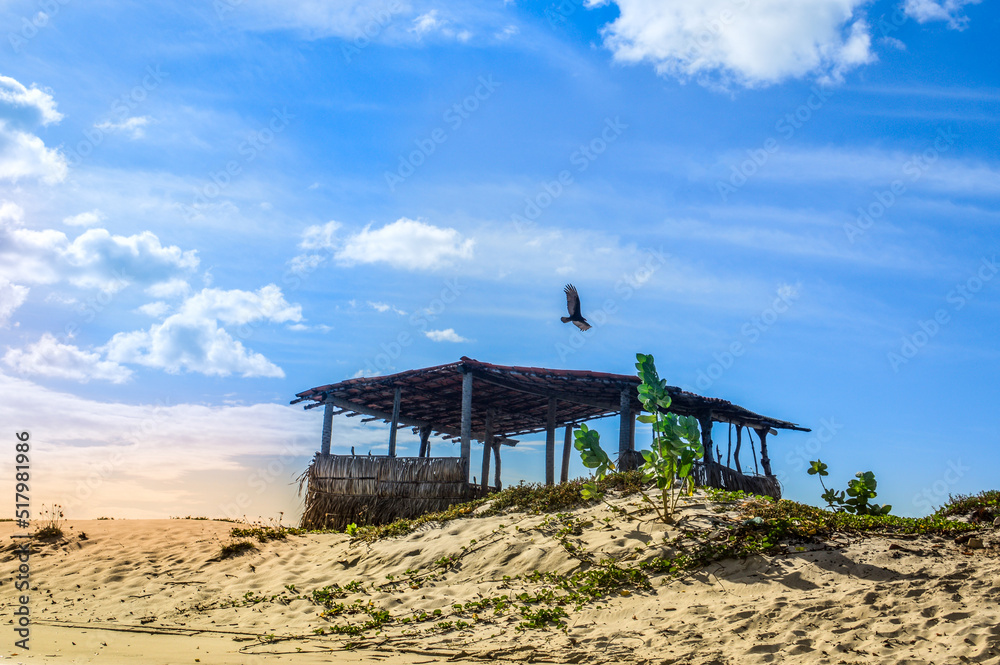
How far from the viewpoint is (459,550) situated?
8969mm

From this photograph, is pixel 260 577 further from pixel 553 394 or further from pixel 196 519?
pixel 553 394

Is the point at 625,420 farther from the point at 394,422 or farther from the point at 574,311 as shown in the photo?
the point at 394,422

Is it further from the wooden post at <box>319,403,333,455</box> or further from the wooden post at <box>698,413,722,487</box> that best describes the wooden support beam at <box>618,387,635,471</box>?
the wooden post at <box>319,403,333,455</box>

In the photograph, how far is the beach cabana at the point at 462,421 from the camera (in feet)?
46.6

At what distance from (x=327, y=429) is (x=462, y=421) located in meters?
3.96

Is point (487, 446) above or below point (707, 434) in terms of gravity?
below

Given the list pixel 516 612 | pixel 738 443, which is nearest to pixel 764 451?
pixel 738 443

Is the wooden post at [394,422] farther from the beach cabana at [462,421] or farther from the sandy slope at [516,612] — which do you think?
the sandy slope at [516,612]

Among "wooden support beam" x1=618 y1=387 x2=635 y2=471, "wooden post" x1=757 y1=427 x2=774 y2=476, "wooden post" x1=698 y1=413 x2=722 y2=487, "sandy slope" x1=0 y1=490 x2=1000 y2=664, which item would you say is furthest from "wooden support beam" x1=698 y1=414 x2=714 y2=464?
"sandy slope" x1=0 y1=490 x2=1000 y2=664

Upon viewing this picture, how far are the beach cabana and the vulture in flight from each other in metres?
0.98

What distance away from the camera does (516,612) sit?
6828 mm

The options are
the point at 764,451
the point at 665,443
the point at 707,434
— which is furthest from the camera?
the point at 764,451

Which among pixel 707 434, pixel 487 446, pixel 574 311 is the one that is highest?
pixel 574 311

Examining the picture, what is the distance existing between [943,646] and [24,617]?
9659mm
